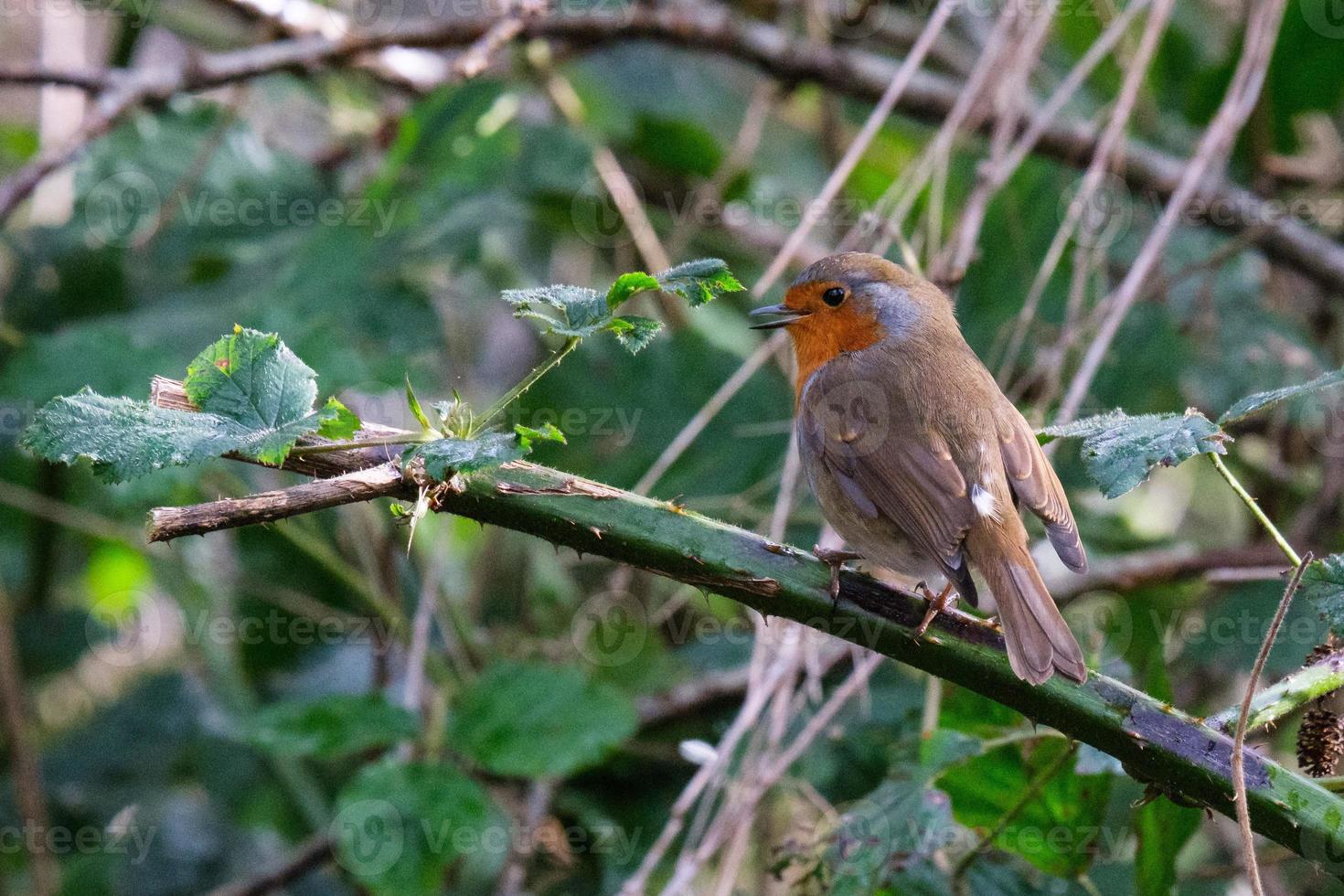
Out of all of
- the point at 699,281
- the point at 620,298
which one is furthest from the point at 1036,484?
the point at 620,298

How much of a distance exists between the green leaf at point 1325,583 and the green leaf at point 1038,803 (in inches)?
30.5

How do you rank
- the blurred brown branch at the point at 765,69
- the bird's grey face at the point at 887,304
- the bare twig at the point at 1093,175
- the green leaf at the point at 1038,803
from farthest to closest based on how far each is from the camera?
1. the blurred brown branch at the point at 765,69
2. the bird's grey face at the point at 887,304
3. the bare twig at the point at 1093,175
4. the green leaf at the point at 1038,803

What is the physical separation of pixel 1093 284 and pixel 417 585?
2331 mm

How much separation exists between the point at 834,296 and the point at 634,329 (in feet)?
5.41

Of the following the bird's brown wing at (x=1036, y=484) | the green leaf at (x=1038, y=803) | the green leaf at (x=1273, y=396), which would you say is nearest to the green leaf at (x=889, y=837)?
the green leaf at (x=1038, y=803)

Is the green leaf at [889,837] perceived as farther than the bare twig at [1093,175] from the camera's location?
No

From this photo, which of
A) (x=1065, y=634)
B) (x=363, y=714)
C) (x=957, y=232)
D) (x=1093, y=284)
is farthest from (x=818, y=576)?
(x=1093, y=284)

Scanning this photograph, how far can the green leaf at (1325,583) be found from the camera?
163 centimetres

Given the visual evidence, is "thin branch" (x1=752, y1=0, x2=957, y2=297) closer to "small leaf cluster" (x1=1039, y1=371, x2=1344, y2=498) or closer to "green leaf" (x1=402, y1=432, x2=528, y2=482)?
"small leaf cluster" (x1=1039, y1=371, x2=1344, y2=498)

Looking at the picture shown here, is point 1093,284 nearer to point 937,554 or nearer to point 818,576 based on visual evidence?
point 937,554

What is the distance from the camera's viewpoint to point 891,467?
2.53 meters

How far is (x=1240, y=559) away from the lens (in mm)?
3613

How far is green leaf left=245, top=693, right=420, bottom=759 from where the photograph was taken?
9.96 feet

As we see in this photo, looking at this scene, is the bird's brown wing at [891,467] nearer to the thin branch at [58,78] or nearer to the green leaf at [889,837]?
the green leaf at [889,837]
